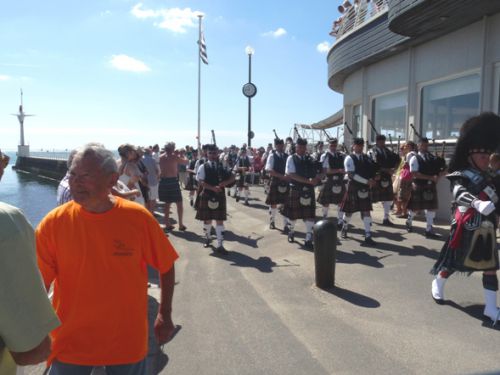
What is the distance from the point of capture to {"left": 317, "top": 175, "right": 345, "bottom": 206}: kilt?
889 centimetres

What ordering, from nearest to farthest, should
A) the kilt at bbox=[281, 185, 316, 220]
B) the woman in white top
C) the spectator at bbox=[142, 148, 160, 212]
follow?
1. the woman in white top
2. the kilt at bbox=[281, 185, 316, 220]
3. the spectator at bbox=[142, 148, 160, 212]

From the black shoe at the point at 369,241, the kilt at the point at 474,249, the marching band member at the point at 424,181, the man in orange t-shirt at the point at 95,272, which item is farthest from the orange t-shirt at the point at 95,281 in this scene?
the marching band member at the point at 424,181

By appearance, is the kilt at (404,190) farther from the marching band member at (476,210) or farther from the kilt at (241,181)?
the marching band member at (476,210)

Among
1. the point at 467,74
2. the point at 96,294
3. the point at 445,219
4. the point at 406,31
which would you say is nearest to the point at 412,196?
the point at 445,219

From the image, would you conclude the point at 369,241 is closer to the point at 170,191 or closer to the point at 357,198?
the point at 357,198

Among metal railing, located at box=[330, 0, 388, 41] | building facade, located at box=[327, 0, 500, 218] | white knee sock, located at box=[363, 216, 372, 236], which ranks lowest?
white knee sock, located at box=[363, 216, 372, 236]

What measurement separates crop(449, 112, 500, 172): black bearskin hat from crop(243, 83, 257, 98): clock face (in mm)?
15657

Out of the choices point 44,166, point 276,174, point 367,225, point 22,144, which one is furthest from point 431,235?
point 22,144

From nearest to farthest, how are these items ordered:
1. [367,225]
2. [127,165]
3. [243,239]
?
[127,165]
[367,225]
[243,239]

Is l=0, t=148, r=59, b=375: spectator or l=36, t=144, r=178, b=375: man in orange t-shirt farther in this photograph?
l=36, t=144, r=178, b=375: man in orange t-shirt

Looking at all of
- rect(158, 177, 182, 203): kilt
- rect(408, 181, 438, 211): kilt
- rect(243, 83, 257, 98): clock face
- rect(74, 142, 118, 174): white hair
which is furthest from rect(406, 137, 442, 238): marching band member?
rect(243, 83, 257, 98): clock face

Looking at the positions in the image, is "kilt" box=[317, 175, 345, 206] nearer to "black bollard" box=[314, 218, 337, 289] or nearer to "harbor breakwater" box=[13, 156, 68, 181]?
"black bollard" box=[314, 218, 337, 289]

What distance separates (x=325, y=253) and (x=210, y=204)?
2682 millimetres

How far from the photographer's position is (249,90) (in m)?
19.5
